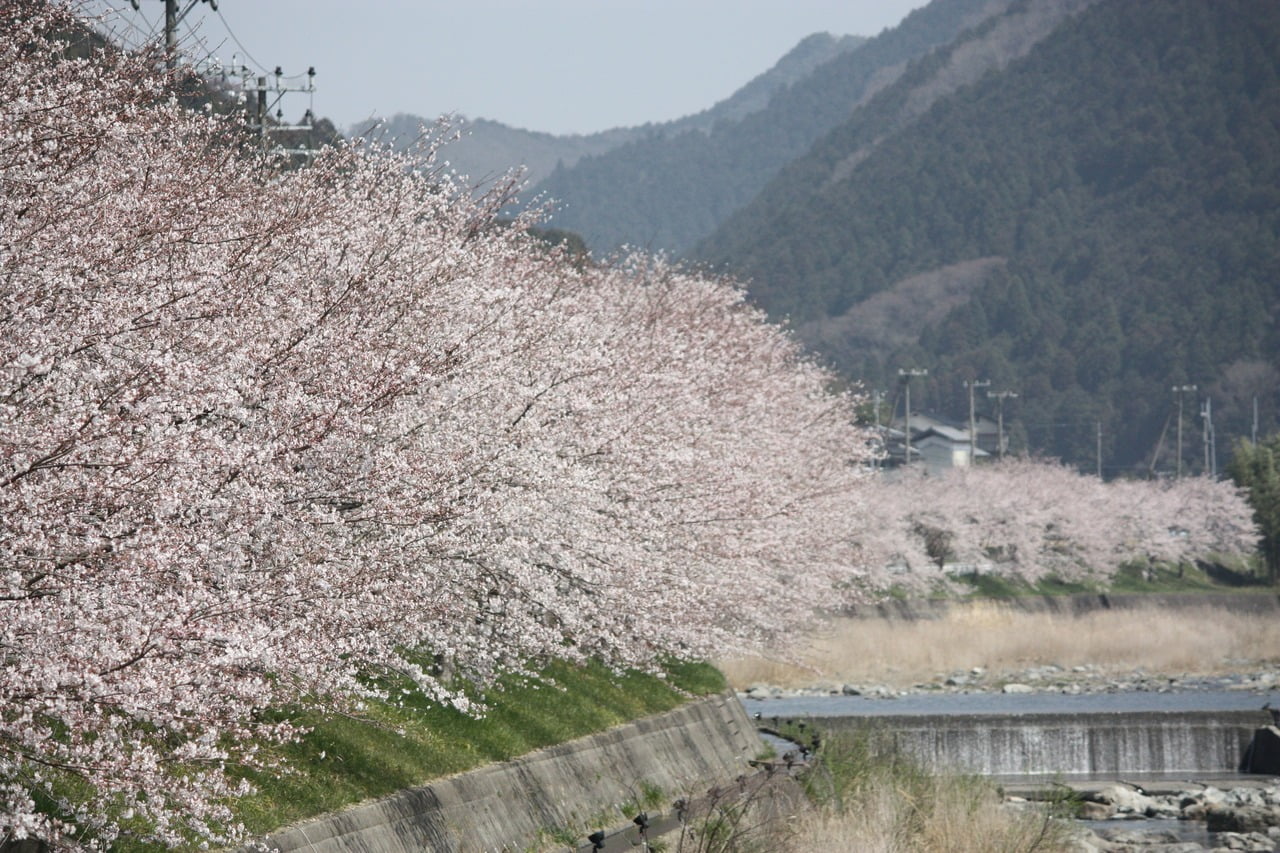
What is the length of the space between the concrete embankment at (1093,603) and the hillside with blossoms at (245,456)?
153 feet

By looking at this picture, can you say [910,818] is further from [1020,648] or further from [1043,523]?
[1043,523]

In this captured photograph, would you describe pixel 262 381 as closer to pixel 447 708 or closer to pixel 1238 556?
pixel 447 708

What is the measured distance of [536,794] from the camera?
633 inches

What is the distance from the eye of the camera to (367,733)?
14.0 meters

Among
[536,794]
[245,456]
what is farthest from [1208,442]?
[245,456]

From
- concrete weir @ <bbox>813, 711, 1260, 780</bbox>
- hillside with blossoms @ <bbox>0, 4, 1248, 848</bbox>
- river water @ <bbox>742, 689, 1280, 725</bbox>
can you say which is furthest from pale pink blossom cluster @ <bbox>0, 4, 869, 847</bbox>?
river water @ <bbox>742, 689, 1280, 725</bbox>

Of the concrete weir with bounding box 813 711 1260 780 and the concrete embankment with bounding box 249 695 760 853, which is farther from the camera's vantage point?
the concrete weir with bounding box 813 711 1260 780

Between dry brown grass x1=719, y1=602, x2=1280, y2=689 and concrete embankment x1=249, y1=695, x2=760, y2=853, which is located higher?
concrete embankment x1=249, y1=695, x2=760, y2=853

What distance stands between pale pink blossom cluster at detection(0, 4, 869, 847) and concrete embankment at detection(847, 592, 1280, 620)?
46854 millimetres

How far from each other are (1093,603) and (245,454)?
71.2 metres

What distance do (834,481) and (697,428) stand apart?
57.1 ft

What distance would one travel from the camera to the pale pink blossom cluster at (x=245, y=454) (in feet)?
27.3

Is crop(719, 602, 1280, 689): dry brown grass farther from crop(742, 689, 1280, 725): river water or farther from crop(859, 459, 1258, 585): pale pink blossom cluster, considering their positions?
crop(859, 459, 1258, 585): pale pink blossom cluster

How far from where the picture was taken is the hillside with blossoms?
834cm
